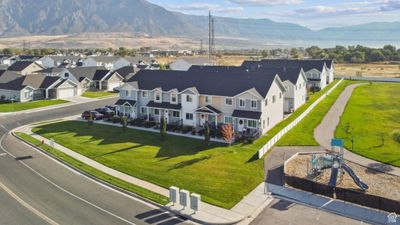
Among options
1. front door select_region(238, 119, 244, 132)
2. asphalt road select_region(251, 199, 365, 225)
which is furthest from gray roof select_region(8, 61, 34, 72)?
asphalt road select_region(251, 199, 365, 225)

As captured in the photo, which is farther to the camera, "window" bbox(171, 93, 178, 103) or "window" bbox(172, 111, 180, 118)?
"window" bbox(171, 93, 178, 103)

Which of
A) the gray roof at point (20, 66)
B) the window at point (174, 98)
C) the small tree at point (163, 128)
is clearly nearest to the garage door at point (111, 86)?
the gray roof at point (20, 66)

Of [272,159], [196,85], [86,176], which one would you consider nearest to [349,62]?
[196,85]

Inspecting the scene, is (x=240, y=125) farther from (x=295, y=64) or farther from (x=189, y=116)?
(x=295, y=64)

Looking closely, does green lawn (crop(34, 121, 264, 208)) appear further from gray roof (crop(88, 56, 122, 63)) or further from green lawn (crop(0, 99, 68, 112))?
gray roof (crop(88, 56, 122, 63))

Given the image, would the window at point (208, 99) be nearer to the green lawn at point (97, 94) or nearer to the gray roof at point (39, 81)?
the green lawn at point (97, 94)

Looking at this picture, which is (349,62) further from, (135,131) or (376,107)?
(135,131)
